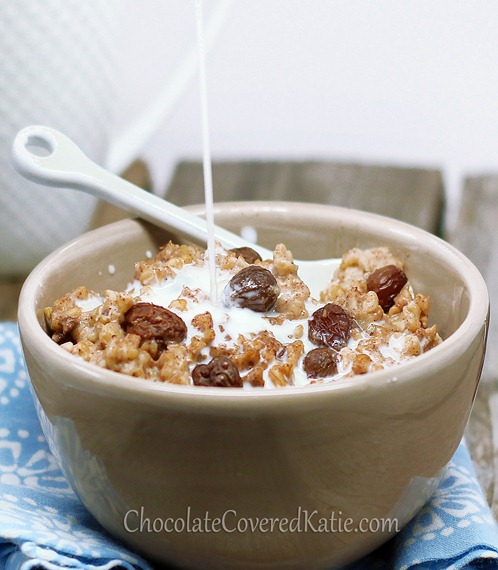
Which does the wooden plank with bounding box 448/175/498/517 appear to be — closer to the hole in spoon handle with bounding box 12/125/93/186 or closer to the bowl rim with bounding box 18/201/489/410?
the bowl rim with bounding box 18/201/489/410

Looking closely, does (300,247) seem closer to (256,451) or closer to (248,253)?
(248,253)

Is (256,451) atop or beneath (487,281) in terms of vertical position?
atop

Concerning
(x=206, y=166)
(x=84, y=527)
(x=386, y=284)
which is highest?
(x=206, y=166)

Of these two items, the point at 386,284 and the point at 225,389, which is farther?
the point at 386,284

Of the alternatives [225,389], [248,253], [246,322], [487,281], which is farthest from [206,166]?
[487,281]

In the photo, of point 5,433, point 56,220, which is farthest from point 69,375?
point 56,220

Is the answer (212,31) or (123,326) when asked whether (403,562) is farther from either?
(212,31)
